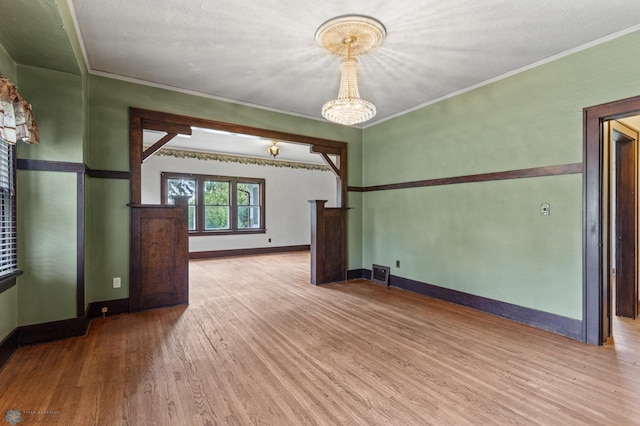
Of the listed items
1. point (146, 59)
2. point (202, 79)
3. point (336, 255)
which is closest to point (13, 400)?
point (146, 59)

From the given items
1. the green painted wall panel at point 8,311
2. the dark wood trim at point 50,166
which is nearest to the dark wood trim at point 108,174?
the dark wood trim at point 50,166

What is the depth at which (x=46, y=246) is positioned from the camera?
2.77m

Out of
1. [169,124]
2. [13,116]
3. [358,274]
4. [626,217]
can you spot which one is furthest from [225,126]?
[626,217]

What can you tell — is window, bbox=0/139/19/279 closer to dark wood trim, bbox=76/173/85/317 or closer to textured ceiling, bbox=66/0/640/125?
dark wood trim, bbox=76/173/85/317

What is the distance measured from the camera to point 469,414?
1.79 meters

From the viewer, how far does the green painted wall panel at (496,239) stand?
9.79 ft

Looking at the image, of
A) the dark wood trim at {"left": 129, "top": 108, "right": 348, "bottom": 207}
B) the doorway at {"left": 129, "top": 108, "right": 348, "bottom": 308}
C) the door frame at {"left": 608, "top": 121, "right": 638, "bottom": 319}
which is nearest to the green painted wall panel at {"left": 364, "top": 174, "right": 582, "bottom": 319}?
the door frame at {"left": 608, "top": 121, "right": 638, "bottom": 319}

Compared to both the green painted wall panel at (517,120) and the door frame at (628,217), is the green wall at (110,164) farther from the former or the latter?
the door frame at (628,217)

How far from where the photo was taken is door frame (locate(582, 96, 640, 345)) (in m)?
2.76

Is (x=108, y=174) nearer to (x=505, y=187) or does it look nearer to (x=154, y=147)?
(x=154, y=147)

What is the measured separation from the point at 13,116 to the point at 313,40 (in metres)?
2.36

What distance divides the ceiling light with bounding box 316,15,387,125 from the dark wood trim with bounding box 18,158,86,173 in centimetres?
239

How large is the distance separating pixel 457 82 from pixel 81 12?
12.3 ft

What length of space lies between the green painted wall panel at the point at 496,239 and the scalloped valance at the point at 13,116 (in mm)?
4289
